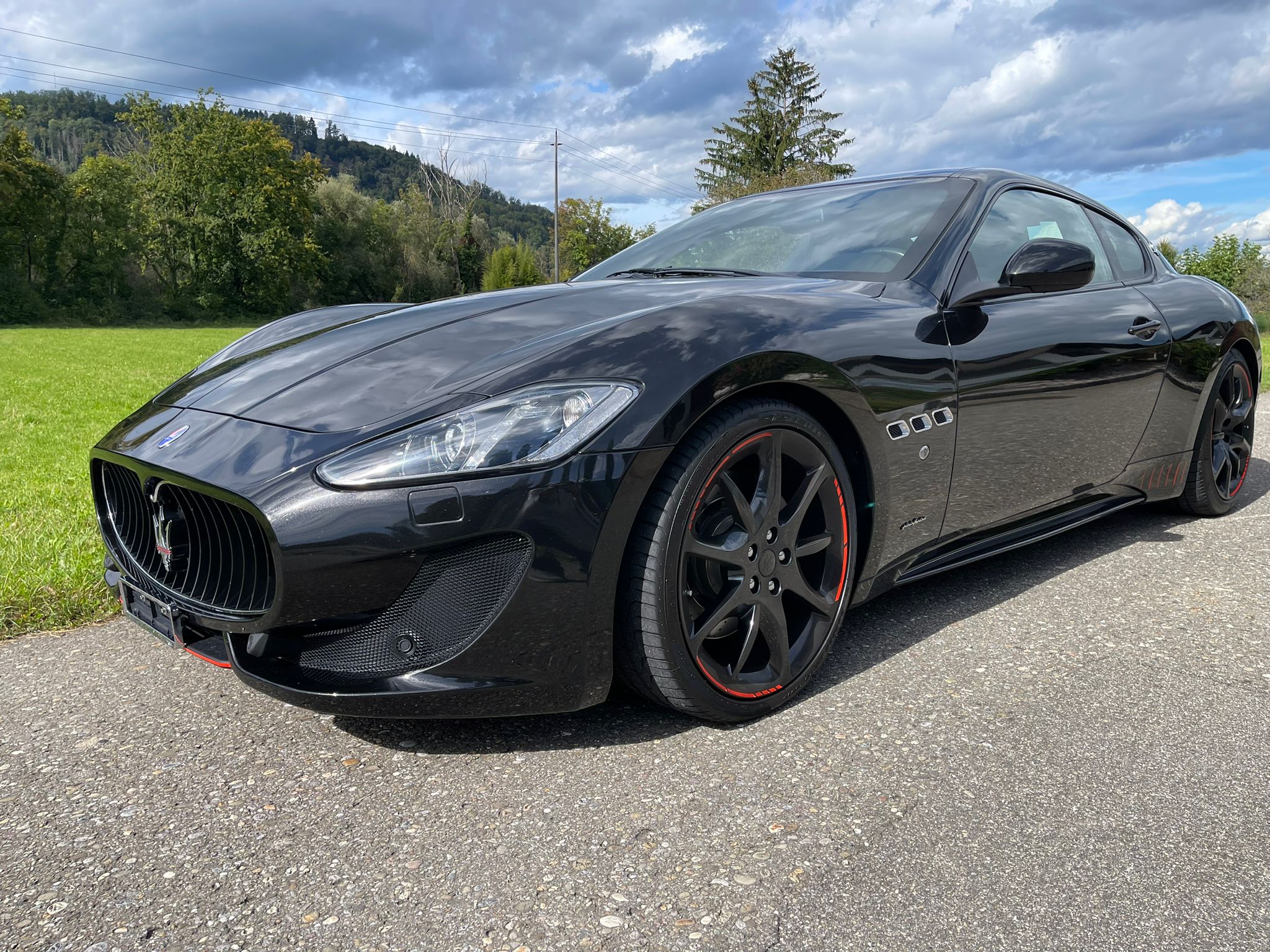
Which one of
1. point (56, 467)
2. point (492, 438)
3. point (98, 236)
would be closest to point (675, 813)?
point (492, 438)

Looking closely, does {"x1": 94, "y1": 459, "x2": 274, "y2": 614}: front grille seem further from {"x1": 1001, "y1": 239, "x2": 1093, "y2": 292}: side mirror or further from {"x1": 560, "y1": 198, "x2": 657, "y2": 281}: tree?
{"x1": 560, "y1": 198, "x2": 657, "y2": 281}: tree

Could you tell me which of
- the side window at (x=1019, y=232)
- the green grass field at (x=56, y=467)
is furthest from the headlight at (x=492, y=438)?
the green grass field at (x=56, y=467)

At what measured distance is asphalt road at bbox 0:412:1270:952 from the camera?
160 cm

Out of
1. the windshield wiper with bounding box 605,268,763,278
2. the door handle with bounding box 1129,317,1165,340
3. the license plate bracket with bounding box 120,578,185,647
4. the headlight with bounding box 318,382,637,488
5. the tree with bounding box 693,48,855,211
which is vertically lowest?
Answer: the license plate bracket with bounding box 120,578,185,647

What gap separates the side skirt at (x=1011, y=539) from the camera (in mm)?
2824

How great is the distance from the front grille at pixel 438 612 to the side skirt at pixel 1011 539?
1.28 metres

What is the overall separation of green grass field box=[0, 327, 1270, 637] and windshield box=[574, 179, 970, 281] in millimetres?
2084

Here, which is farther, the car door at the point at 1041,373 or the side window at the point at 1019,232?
the side window at the point at 1019,232

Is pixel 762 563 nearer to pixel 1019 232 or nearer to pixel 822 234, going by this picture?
pixel 822 234

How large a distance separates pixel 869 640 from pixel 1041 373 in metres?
A: 0.97

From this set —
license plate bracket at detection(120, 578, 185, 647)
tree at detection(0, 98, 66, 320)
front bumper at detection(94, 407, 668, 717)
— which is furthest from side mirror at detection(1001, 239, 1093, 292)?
tree at detection(0, 98, 66, 320)

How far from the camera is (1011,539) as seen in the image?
3121 mm

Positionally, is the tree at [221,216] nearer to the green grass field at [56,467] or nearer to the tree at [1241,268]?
the green grass field at [56,467]

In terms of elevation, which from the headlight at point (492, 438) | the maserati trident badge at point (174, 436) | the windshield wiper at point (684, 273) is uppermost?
the windshield wiper at point (684, 273)
